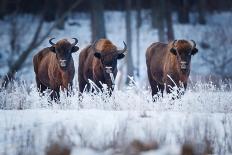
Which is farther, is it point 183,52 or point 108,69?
point 108,69

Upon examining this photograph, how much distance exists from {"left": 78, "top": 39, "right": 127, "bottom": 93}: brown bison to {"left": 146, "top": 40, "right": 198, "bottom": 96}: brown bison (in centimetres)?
120

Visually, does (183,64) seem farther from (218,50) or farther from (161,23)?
(218,50)

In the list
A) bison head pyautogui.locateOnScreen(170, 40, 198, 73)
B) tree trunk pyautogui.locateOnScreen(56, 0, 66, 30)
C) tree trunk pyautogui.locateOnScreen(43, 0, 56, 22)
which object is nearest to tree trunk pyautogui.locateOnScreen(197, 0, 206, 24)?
tree trunk pyautogui.locateOnScreen(56, 0, 66, 30)

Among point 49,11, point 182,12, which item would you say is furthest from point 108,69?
point 182,12

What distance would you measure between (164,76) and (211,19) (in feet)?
97.5

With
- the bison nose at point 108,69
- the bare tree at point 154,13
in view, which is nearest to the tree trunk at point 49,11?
the bare tree at point 154,13

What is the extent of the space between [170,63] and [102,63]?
5.82 ft

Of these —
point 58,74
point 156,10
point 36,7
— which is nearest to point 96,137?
point 58,74

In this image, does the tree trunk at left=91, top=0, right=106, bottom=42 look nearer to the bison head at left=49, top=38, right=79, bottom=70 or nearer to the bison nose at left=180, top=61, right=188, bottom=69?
the bison head at left=49, top=38, right=79, bottom=70

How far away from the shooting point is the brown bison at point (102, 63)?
1638 cm

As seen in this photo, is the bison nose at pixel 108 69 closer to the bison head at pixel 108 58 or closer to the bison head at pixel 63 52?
the bison head at pixel 108 58

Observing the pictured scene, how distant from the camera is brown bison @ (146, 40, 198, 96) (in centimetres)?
1596

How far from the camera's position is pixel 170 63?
1662cm

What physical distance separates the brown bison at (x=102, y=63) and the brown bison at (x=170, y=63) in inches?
47.2
